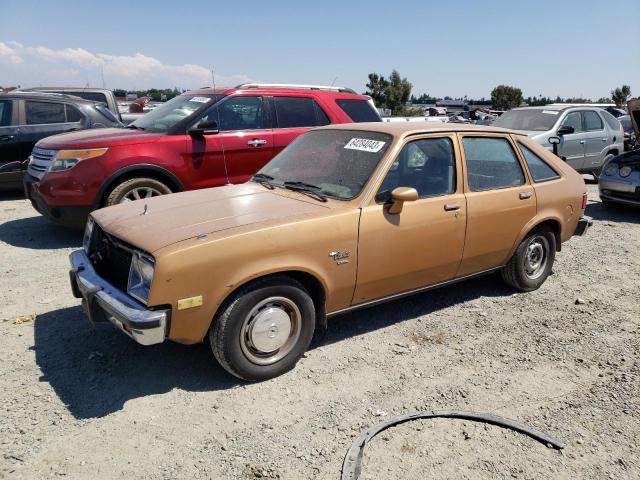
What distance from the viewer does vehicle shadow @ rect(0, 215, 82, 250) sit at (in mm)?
6328

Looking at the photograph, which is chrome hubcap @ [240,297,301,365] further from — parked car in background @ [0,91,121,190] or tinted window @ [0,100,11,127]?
tinted window @ [0,100,11,127]

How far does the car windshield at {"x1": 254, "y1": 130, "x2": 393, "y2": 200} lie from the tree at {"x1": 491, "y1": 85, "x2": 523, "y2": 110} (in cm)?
4061

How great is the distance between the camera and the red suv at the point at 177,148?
19.9ft

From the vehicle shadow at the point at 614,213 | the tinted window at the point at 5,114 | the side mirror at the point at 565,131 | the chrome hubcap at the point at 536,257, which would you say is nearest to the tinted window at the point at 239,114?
the chrome hubcap at the point at 536,257

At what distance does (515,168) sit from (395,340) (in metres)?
1.99

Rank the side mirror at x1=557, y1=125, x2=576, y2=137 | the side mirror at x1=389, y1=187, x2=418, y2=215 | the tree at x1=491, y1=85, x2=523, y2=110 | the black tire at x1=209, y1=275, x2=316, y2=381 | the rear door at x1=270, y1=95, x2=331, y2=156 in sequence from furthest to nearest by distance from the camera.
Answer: the tree at x1=491, y1=85, x2=523, y2=110 < the side mirror at x1=557, y1=125, x2=576, y2=137 < the rear door at x1=270, y1=95, x2=331, y2=156 < the side mirror at x1=389, y1=187, x2=418, y2=215 < the black tire at x1=209, y1=275, x2=316, y2=381

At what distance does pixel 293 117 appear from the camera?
7266 millimetres

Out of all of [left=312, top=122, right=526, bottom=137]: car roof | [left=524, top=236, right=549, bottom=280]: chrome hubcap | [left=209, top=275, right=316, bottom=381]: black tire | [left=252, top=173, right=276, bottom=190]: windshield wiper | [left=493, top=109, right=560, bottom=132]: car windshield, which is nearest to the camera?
[left=209, top=275, right=316, bottom=381]: black tire

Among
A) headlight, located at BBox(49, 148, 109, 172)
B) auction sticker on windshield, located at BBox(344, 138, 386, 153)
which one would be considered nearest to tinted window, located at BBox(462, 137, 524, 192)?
auction sticker on windshield, located at BBox(344, 138, 386, 153)

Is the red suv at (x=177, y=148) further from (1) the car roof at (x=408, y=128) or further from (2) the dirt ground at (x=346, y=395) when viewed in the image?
(1) the car roof at (x=408, y=128)

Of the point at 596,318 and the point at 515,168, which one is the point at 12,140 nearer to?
the point at 515,168

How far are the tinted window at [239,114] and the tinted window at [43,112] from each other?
3.82 metres

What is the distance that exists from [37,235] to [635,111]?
9121 millimetres

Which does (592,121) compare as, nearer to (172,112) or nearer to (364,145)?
(172,112)
